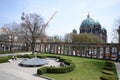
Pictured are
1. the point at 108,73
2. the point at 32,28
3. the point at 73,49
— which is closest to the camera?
the point at 108,73

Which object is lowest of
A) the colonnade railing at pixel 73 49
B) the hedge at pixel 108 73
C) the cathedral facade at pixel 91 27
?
the hedge at pixel 108 73

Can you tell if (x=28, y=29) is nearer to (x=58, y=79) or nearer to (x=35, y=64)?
(x=35, y=64)

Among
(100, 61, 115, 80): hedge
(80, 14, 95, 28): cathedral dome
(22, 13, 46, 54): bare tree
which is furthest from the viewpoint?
(80, 14, 95, 28): cathedral dome

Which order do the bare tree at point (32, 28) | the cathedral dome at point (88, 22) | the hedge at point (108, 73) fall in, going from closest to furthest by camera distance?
the hedge at point (108, 73), the bare tree at point (32, 28), the cathedral dome at point (88, 22)

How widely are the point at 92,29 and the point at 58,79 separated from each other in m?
105

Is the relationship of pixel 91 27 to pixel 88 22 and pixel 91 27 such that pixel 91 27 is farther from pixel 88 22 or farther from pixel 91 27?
pixel 88 22

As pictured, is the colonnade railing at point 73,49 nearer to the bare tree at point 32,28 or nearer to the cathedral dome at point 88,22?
the bare tree at point 32,28

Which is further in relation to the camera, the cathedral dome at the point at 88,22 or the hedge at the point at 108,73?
the cathedral dome at the point at 88,22

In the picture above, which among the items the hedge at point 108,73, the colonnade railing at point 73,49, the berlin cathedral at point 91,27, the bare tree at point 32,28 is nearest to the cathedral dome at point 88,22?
the berlin cathedral at point 91,27

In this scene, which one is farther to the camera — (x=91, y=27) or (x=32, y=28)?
(x=91, y=27)

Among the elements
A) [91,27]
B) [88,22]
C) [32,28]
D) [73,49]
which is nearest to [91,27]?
[91,27]

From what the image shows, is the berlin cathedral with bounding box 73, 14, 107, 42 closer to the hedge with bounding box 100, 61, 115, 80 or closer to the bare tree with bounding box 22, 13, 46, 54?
the bare tree with bounding box 22, 13, 46, 54

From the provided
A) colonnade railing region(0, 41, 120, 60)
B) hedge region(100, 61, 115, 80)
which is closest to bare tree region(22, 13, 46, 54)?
colonnade railing region(0, 41, 120, 60)

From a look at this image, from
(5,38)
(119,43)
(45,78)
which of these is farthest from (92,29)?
(45,78)
